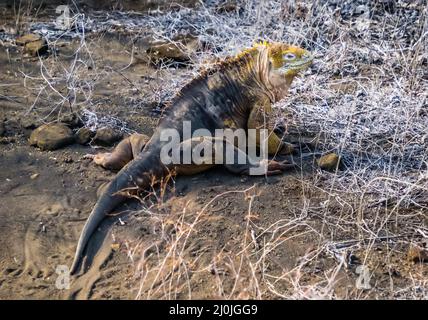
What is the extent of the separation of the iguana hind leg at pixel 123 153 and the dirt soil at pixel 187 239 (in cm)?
12

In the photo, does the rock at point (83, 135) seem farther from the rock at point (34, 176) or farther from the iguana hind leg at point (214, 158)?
the iguana hind leg at point (214, 158)

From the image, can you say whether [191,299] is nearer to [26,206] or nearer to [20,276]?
[20,276]

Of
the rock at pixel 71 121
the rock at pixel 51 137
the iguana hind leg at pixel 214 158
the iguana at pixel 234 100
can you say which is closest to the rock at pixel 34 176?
the rock at pixel 51 137

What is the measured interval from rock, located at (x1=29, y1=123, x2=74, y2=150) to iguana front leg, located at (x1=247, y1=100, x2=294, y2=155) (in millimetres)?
1912

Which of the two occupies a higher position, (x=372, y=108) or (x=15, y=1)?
(x=15, y=1)

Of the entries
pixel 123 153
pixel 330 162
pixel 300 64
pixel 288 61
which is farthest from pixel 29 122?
pixel 330 162

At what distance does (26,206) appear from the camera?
5.45 metres

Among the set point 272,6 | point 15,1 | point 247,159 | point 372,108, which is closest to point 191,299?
point 247,159

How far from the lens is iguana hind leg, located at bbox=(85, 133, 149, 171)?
5751mm

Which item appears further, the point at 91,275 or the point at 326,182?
the point at 326,182

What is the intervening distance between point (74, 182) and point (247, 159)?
5.50 feet

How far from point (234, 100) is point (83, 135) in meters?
1.64

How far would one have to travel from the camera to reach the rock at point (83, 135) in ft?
20.7

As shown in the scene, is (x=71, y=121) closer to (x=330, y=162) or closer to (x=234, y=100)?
(x=234, y=100)
